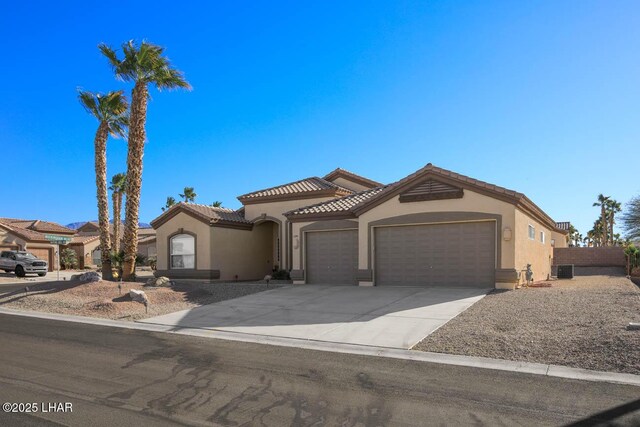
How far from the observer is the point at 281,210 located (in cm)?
2555

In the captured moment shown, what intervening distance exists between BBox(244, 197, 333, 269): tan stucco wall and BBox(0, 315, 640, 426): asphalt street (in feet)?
52.0

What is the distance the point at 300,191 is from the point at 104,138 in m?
10.8

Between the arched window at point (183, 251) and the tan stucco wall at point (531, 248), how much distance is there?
615 inches

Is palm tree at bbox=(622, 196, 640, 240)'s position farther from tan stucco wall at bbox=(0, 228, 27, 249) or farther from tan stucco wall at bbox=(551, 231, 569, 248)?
tan stucco wall at bbox=(0, 228, 27, 249)

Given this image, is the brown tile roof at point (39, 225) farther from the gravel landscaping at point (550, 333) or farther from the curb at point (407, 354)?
the gravel landscaping at point (550, 333)

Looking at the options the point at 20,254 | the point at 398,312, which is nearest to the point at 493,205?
the point at 398,312

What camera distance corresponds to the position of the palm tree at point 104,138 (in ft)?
79.0

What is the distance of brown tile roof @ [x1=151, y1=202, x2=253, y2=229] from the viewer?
23.9m

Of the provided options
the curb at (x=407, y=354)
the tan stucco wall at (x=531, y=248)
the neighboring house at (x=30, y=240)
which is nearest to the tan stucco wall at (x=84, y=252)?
the neighboring house at (x=30, y=240)

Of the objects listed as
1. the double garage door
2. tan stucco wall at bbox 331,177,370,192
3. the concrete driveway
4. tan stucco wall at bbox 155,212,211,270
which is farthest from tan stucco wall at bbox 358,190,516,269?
tan stucco wall at bbox 155,212,211,270

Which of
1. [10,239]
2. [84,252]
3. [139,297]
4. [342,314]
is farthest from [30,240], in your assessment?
[342,314]

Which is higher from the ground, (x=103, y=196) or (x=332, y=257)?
(x=103, y=196)

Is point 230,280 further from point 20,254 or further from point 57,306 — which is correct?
point 20,254

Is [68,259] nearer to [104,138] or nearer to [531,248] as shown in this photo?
[104,138]
